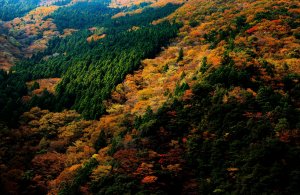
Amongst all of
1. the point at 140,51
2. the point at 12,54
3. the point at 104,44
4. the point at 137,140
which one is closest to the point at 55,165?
the point at 137,140

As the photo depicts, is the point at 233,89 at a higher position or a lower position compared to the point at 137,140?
higher

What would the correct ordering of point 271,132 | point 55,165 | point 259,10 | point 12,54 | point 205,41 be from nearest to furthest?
1. point 271,132
2. point 55,165
3. point 205,41
4. point 259,10
5. point 12,54

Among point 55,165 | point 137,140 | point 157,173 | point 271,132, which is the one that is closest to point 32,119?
point 55,165

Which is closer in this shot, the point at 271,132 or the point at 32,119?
the point at 271,132

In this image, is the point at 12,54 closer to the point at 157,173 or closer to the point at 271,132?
the point at 157,173

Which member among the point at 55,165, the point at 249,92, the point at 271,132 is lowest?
the point at 55,165

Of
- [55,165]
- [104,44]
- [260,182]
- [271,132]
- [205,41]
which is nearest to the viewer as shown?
[260,182]
